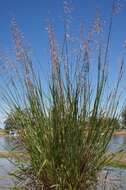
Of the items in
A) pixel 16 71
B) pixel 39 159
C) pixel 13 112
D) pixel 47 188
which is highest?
pixel 16 71

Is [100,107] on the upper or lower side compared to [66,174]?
upper

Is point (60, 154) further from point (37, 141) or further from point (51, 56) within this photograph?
point (51, 56)

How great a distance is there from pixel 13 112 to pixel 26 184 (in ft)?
2.13

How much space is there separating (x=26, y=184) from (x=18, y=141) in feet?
1.43

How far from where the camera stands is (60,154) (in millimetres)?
3594

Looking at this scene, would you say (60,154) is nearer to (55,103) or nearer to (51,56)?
(55,103)

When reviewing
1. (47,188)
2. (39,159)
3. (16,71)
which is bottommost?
(47,188)

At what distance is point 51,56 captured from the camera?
3898 mm

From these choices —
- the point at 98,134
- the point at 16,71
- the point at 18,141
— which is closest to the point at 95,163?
the point at 98,134

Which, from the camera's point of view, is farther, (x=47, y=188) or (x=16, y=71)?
(x=16, y=71)

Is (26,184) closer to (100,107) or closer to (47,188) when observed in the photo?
(47,188)

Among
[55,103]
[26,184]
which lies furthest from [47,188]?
[55,103]

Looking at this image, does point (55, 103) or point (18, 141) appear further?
point (18, 141)

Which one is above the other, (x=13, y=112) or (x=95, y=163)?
(x=13, y=112)
